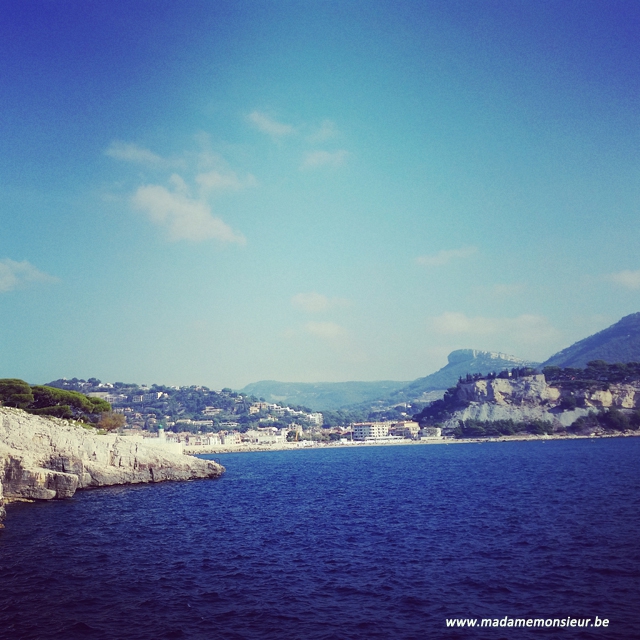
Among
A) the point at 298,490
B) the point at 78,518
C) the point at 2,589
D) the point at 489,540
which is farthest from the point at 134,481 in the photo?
the point at 489,540

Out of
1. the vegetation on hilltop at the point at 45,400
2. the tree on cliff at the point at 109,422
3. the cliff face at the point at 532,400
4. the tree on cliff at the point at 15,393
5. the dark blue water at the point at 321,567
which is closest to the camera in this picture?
the dark blue water at the point at 321,567

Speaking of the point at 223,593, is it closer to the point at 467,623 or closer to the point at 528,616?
the point at 467,623

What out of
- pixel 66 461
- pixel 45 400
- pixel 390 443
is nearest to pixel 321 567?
pixel 66 461

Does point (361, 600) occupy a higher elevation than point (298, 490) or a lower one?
higher

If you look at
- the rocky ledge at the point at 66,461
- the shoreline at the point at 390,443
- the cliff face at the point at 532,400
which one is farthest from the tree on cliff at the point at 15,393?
the cliff face at the point at 532,400

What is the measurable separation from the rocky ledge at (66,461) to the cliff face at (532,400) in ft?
484

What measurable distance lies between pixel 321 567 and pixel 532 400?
179575mm

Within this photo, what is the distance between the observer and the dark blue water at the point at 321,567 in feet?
46.8

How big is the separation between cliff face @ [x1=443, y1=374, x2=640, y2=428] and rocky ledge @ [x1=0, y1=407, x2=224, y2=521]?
484ft

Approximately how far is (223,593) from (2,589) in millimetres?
7551

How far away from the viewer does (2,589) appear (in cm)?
1728

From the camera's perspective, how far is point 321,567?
65.0 feet

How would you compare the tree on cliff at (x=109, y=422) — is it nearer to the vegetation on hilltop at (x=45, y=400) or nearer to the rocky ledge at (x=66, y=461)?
the vegetation on hilltop at (x=45, y=400)

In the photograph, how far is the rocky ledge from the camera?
3788 centimetres
